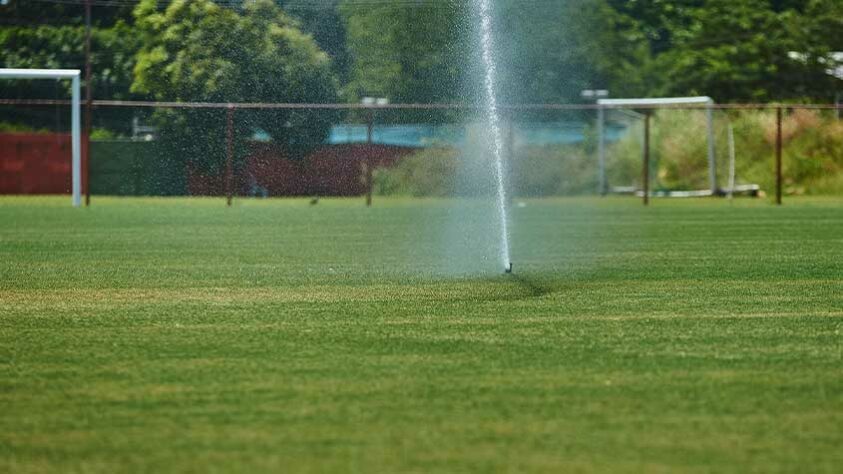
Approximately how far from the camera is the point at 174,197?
31.9m

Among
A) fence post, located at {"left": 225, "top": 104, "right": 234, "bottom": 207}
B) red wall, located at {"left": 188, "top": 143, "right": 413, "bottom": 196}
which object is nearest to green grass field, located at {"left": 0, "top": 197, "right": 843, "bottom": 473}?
fence post, located at {"left": 225, "top": 104, "right": 234, "bottom": 207}

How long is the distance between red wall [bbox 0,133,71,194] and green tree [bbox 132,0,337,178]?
3.11 metres

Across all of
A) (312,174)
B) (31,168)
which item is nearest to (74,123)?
(312,174)

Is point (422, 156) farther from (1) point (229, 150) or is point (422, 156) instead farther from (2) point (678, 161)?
(2) point (678, 161)

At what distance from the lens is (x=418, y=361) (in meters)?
6.93

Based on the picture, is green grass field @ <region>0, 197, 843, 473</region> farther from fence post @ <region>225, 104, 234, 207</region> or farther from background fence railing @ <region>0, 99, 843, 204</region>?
background fence railing @ <region>0, 99, 843, 204</region>

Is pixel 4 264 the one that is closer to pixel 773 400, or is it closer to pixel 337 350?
pixel 337 350

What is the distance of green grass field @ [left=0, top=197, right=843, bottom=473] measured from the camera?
5012mm

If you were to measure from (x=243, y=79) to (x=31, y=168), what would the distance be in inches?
247

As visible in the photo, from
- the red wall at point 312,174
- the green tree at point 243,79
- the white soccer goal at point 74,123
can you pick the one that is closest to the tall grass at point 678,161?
the red wall at point 312,174

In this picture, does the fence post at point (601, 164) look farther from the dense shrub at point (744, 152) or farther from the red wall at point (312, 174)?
the red wall at point (312, 174)

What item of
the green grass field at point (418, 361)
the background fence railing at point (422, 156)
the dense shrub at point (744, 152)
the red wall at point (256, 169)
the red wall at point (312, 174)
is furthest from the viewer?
the dense shrub at point (744, 152)

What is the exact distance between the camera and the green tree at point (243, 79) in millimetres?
31656

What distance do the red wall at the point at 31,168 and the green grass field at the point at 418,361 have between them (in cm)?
2131
